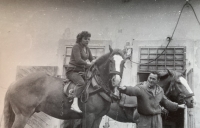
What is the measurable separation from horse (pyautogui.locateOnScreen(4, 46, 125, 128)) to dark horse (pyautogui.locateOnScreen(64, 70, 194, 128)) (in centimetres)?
43

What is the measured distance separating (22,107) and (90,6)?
218 cm

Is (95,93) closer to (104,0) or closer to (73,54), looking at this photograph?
(73,54)

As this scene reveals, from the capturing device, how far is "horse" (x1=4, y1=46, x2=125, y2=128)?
10.9 feet

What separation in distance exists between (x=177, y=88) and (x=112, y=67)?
3.81 feet

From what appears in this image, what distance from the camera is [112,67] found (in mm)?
3178

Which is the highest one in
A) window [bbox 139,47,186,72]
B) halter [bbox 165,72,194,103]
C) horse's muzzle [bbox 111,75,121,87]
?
window [bbox 139,47,186,72]

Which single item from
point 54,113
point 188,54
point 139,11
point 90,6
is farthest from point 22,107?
point 188,54

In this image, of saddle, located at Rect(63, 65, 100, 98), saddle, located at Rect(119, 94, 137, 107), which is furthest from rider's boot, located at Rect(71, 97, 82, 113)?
saddle, located at Rect(119, 94, 137, 107)

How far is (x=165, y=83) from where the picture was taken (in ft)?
12.2

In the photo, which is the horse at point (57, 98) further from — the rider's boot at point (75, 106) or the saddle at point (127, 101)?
the saddle at point (127, 101)

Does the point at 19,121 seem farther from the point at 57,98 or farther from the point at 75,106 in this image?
the point at 75,106

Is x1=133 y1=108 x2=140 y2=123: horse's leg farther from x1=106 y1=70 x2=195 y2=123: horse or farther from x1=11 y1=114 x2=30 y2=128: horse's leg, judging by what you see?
x1=11 y1=114 x2=30 y2=128: horse's leg

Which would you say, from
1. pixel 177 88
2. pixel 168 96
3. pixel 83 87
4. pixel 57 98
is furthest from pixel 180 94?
pixel 57 98

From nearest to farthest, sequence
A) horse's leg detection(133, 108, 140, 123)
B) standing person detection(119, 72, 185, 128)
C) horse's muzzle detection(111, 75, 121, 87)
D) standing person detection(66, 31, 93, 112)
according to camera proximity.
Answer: horse's muzzle detection(111, 75, 121, 87)
standing person detection(119, 72, 185, 128)
standing person detection(66, 31, 93, 112)
horse's leg detection(133, 108, 140, 123)
